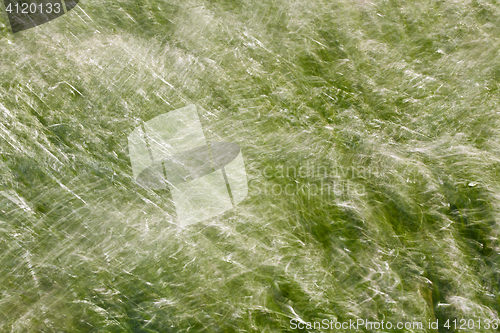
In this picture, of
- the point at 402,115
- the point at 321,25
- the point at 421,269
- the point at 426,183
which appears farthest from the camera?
the point at 321,25

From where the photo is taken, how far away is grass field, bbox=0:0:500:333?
201cm

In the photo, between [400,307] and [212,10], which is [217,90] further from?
[400,307]

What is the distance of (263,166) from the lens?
7.64ft

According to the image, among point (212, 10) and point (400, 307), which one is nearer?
point (400, 307)

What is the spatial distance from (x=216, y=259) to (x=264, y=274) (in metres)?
0.27

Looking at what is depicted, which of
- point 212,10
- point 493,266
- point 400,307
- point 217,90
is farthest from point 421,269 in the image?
point 212,10

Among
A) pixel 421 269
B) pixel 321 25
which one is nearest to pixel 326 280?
pixel 421 269

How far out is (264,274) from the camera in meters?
2.08

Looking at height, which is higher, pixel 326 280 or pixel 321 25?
pixel 321 25

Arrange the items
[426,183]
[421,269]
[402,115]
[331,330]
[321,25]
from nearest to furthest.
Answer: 1. [331,330]
2. [421,269]
3. [426,183]
4. [402,115]
5. [321,25]

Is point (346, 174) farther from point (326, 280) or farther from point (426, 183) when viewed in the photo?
point (326, 280)

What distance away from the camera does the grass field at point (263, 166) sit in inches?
79.1

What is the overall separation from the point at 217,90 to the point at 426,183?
1.40 meters

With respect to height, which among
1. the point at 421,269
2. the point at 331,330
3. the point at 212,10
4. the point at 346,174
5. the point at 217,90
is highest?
the point at 212,10
